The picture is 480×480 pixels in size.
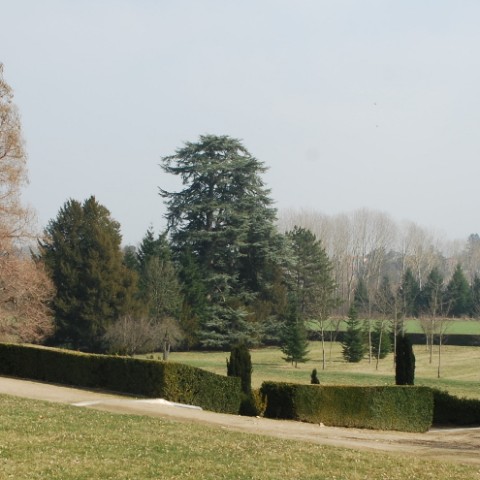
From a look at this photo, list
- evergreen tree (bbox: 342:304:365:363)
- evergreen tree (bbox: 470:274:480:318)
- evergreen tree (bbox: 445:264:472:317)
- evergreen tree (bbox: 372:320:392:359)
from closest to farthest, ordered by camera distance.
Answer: evergreen tree (bbox: 342:304:365:363) → evergreen tree (bbox: 372:320:392:359) → evergreen tree (bbox: 470:274:480:318) → evergreen tree (bbox: 445:264:472:317)

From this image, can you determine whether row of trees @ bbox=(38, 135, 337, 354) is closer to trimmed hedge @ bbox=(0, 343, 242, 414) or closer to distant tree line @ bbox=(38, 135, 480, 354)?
distant tree line @ bbox=(38, 135, 480, 354)

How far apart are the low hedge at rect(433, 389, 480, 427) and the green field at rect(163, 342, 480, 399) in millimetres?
10280

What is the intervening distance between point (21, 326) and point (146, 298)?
979 inches

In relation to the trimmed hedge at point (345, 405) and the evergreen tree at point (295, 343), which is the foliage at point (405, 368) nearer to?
the trimmed hedge at point (345, 405)

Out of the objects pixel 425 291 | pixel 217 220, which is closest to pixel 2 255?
Result: pixel 217 220

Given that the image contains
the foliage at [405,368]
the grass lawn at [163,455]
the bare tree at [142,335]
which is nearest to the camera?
the grass lawn at [163,455]

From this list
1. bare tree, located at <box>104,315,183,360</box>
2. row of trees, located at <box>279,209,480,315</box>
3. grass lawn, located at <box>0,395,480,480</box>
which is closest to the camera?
grass lawn, located at <box>0,395,480,480</box>

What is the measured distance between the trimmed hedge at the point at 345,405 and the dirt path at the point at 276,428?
709 mm

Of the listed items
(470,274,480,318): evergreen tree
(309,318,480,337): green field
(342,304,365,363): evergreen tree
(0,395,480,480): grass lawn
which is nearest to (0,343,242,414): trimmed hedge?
(0,395,480,480): grass lawn

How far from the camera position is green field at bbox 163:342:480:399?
46.8 meters

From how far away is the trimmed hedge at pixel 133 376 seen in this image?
25000mm

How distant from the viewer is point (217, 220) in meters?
67.2

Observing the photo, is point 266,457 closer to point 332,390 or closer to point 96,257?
point 332,390

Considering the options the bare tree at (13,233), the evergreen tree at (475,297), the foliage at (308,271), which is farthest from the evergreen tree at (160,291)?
the evergreen tree at (475,297)
